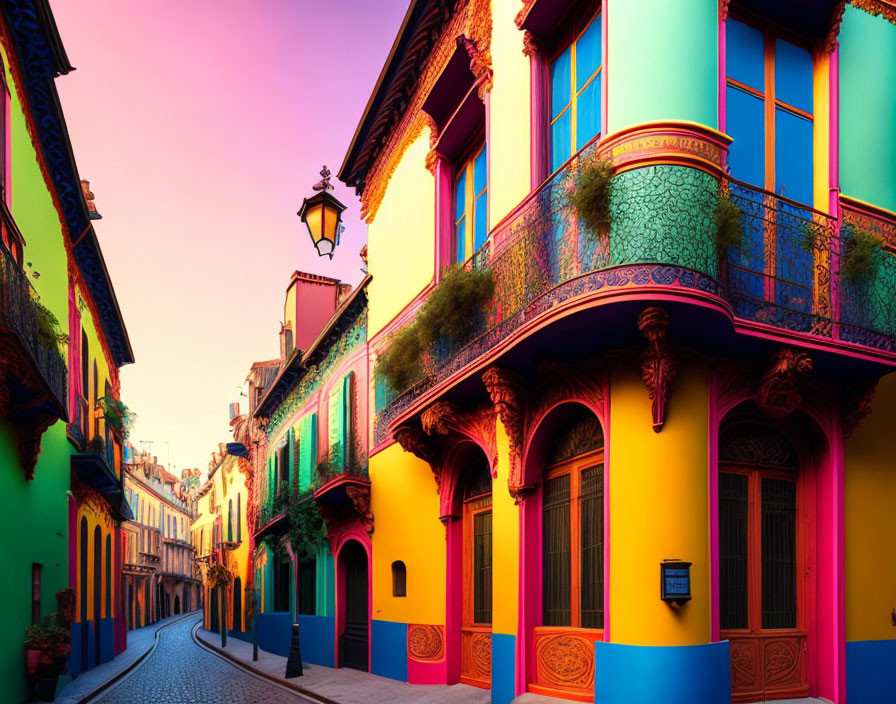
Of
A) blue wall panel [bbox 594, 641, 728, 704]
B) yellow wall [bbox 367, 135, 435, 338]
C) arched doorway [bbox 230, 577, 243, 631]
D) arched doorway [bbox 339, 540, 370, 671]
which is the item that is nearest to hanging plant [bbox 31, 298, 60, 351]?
yellow wall [bbox 367, 135, 435, 338]

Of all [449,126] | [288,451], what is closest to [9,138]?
[449,126]

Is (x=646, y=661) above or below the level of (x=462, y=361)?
below

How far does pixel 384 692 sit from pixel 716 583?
22.9 feet

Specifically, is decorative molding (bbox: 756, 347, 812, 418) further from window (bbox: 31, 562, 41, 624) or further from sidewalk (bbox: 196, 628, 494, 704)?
window (bbox: 31, 562, 41, 624)

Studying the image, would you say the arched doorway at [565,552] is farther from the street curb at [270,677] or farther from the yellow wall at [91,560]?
the yellow wall at [91,560]

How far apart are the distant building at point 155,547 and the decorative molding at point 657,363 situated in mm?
43185

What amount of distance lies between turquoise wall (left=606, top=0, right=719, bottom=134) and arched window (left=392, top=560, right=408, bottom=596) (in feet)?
31.2

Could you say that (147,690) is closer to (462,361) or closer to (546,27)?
(462,361)

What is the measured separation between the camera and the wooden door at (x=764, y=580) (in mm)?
8969

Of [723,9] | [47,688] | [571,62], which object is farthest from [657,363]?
[47,688]

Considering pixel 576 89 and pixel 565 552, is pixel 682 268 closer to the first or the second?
pixel 576 89

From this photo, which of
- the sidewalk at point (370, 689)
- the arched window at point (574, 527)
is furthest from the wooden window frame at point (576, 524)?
the sidewalk at point (370, 689)

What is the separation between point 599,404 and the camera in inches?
360

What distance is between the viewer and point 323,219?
14758mm
